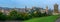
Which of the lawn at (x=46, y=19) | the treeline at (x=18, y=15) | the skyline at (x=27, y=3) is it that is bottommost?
the lawn at (x=46, y=19)

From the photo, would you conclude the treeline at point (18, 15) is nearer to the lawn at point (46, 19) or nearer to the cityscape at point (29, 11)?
the cityscape at point (29, 11)

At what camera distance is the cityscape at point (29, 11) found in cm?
471

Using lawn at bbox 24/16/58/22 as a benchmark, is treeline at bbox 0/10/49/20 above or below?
above

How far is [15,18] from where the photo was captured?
4.71 metres

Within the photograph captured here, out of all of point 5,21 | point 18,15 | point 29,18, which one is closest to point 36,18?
point 29,18

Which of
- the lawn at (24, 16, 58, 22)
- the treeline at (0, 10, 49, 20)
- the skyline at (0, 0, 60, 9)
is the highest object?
the skyline at (0, 0, 60, 9)

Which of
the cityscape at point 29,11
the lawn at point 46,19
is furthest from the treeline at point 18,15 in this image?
the lawn at point 46,19

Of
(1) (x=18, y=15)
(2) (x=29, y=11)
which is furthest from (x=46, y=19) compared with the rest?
(1) (x=18, y=15)

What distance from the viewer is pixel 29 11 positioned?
4758 mm

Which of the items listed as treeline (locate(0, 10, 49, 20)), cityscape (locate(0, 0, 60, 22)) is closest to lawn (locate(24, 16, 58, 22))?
cityscape (locate(0, 0, 60, 22))

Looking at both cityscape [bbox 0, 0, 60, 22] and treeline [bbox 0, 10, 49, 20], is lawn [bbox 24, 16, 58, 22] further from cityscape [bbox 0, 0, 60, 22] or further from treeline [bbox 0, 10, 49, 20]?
treeline [bbox 0, 10, 49, 20]

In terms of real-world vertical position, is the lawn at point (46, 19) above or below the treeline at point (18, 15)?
below

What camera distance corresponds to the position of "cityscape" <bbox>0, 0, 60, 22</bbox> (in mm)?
4707

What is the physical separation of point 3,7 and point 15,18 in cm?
42
